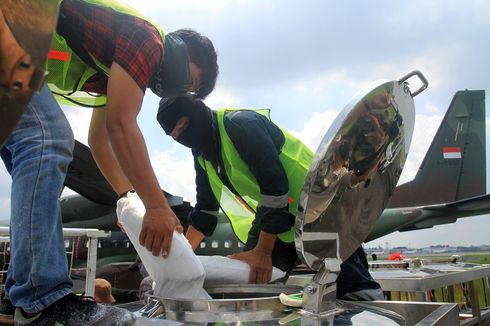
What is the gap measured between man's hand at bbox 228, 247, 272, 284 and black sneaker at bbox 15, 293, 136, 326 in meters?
0.76

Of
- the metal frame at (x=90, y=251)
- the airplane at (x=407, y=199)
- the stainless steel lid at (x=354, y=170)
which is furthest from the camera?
the airplane at (x=407, y=199)

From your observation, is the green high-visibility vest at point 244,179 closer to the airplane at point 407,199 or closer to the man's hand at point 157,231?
the man's hand at point 157,231

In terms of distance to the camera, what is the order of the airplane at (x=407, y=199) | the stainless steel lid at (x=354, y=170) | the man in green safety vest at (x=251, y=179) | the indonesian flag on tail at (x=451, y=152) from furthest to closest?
1. the indonesian flag on tail at (x=451, y=152)
2. the airplane at (x=407, y=199)
3. the man in green safety vest at (x=251, y=179)
4. the stainless steel lid at (x=354, y=170)

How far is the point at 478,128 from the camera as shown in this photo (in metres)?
14.5

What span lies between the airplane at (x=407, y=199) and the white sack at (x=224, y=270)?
700 centimetres

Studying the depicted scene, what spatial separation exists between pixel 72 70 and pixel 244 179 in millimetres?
1096

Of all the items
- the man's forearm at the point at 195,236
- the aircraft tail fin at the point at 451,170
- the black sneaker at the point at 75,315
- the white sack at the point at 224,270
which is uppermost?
the aircraft tail fin at the point at 451,170

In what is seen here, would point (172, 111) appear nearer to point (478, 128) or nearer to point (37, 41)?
point (37, 41)

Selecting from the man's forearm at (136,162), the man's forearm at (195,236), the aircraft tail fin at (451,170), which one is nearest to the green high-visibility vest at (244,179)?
the man's forearm at (195,236)

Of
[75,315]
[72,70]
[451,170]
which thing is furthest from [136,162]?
[451,170]

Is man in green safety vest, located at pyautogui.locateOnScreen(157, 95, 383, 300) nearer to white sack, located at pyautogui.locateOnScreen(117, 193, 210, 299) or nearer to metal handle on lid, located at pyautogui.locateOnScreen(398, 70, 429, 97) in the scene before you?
white sack, located at pyautogui.locateOnScreen(117, 193, 210, 299)

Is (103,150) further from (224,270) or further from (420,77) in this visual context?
(420,77)

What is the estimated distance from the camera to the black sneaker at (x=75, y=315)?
1.04 meters

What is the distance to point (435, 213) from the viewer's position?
1291cm
